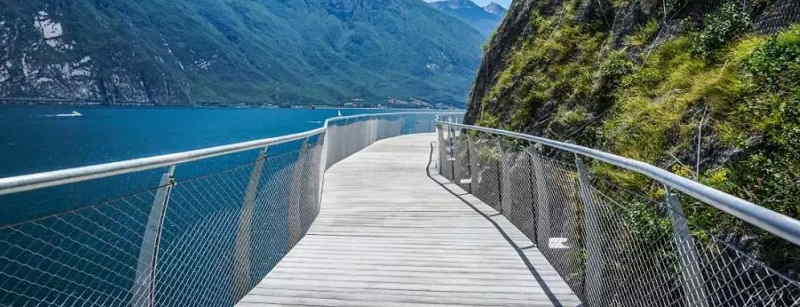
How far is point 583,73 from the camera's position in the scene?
8.95 meters

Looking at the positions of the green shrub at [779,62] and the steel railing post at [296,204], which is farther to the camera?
the steel railing post at [296,204]

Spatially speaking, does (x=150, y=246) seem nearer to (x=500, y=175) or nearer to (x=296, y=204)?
(x=296, y=204)

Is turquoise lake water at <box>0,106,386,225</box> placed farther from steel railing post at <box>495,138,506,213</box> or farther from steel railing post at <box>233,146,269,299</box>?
steel railing post at <box>233,146,269,299</box>

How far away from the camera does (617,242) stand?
3.57 metres

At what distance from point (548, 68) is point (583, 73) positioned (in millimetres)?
1525

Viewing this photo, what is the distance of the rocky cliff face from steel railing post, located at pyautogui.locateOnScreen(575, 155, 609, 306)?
0.65 metres

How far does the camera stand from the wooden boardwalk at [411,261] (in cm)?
417

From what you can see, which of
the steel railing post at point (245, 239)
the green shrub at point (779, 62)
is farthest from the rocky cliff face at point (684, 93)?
the steel railing post at point (245, 239)

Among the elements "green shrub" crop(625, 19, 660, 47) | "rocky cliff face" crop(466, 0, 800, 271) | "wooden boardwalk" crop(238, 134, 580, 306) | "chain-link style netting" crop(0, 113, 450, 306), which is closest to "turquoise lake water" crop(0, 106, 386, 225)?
"wooden boardwalk" crop(238, 134, 580, 306)

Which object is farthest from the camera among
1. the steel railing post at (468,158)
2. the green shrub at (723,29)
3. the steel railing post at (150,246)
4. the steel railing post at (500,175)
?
the steel railing post at (468,158)

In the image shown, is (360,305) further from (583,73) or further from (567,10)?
(567,10)

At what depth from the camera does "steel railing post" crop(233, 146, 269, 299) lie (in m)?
4.16

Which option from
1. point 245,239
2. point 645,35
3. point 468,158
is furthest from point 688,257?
point 468,158

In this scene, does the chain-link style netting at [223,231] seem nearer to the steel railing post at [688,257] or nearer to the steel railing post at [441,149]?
the steel railing post at [688,257]
